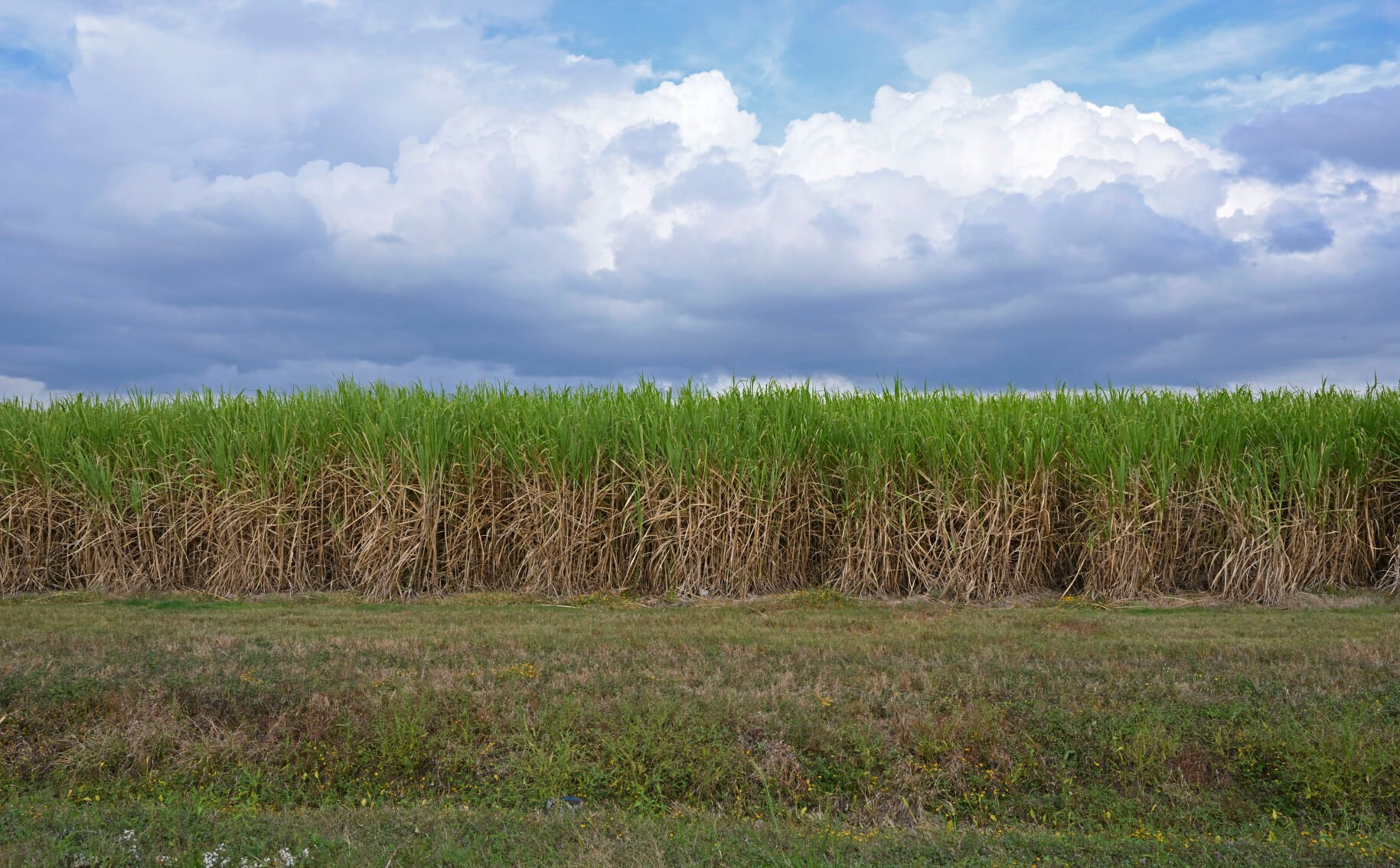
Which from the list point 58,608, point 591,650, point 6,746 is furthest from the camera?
point 58,608

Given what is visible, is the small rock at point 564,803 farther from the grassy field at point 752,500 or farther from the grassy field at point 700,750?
the grassy field at point 752,500

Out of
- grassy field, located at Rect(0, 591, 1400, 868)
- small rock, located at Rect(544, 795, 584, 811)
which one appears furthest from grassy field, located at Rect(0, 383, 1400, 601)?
small rock, located at Rect(544, 795, 584, 811)

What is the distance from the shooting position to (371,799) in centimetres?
457

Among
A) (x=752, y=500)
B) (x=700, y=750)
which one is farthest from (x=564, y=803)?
(x=752, y=500)

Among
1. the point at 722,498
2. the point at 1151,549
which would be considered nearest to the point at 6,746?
the point at 722,498

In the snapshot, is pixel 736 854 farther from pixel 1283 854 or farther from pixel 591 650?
pixel 591 650

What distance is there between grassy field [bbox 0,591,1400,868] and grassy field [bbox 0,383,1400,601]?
7.05 feet

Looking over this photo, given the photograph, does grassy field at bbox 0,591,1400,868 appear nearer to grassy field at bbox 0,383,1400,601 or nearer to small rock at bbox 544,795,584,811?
small rock at bbox 544,795,584,811

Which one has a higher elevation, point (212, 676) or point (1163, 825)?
point (212, 676)

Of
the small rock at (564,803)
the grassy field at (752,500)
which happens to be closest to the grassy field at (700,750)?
the small rock at (564,803)

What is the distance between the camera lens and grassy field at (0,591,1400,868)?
3.73m

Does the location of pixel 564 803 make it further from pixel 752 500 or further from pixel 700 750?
pixel 752 500

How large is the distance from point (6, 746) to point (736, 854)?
160 inches

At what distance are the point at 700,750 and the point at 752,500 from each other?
13.6ft
